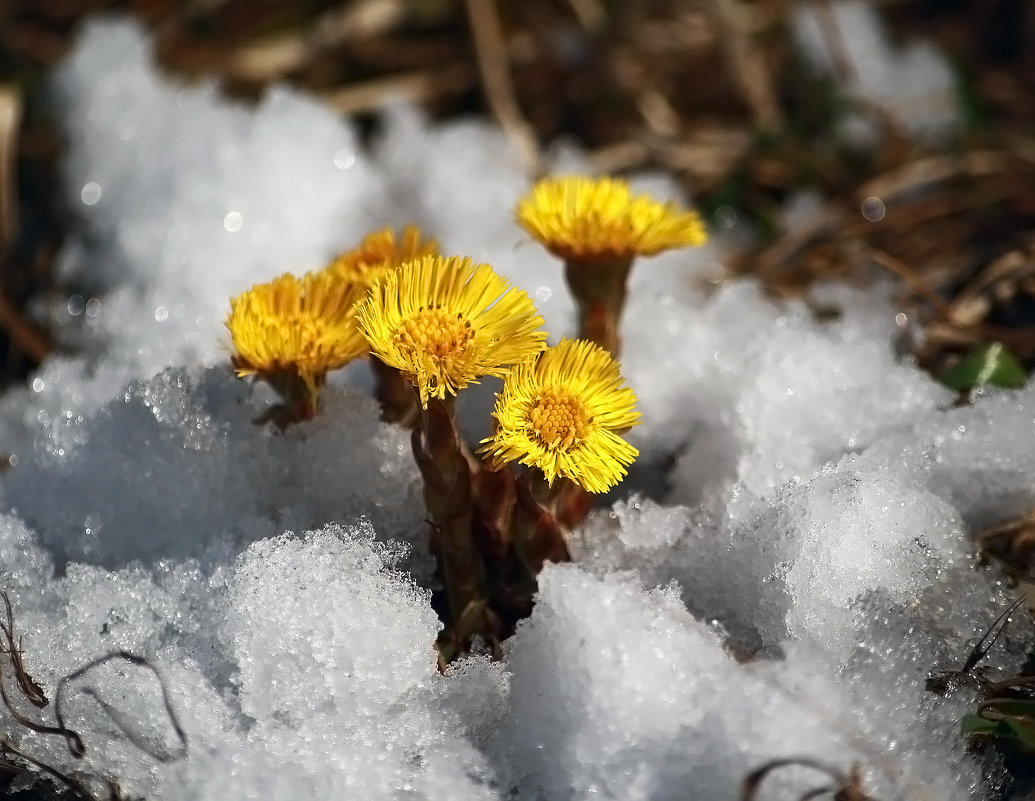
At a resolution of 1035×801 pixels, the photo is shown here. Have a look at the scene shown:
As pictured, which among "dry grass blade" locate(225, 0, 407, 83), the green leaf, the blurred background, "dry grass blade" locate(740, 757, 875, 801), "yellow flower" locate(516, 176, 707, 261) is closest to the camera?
"dry grass blade" locate(740, 757, 875, 801)

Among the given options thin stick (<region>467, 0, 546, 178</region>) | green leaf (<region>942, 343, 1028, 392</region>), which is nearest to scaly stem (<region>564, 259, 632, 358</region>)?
green leaf (<region>942, 343, 1028, 392</region>)

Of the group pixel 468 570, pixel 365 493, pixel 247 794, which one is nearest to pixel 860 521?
pixel 468 570

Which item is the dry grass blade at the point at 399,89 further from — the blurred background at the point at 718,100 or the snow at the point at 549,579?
the snow at the point at 549,579

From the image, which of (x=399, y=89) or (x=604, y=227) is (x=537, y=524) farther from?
(x=399, y=89)

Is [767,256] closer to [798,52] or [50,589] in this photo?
[798,52]

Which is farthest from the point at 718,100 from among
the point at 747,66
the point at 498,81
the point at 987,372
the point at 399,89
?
the point at 987,372

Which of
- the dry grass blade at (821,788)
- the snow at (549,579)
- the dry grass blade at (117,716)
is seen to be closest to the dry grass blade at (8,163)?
the snow at (549,579)

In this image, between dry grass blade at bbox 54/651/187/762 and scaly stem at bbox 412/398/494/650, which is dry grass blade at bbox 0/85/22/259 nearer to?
dry grass blade at bbox 54/651/187/762
